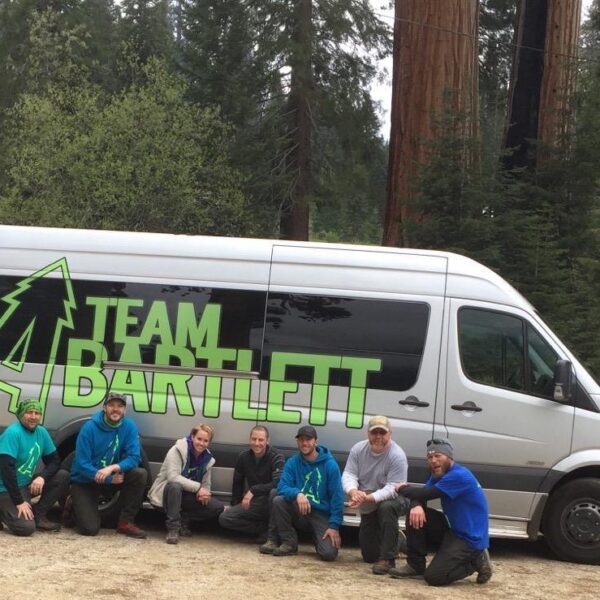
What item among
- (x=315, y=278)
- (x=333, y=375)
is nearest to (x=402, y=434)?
(x=333, y=375)

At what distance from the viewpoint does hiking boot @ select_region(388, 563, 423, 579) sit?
22.9 ft

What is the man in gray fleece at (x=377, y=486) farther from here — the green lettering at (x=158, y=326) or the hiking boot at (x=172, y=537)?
the green lettering at (x=158, y=326)

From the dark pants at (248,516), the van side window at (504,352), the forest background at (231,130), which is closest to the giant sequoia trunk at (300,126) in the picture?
the forest background at (231,130)

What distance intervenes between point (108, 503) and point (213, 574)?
72.1 inches

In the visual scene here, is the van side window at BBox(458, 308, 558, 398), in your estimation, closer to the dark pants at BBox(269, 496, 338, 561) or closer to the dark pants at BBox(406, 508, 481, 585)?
the dark pants at BBox(406, 508, 481, 585)

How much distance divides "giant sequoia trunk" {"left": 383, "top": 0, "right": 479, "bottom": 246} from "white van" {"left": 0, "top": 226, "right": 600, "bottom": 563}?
6.65 metres

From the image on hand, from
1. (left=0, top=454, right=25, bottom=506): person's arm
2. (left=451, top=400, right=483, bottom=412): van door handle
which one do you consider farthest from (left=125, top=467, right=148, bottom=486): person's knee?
(left=451, top=400, right=483, bottom=412): van door handle

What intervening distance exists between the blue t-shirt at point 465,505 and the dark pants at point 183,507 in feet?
6.39

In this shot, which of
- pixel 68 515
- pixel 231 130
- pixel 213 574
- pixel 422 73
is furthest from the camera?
pixel 231 130

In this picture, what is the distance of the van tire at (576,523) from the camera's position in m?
7.70

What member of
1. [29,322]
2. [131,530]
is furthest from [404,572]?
[29,322]

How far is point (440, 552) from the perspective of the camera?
6.87 meters

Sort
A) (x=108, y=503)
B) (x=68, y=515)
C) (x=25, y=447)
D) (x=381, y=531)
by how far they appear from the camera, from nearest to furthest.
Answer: (x=381, y=531) < (x=25, y=447) < (x=68, y=515) < (x=108, y=503)

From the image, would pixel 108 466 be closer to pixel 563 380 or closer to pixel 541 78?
pixel 563 380
